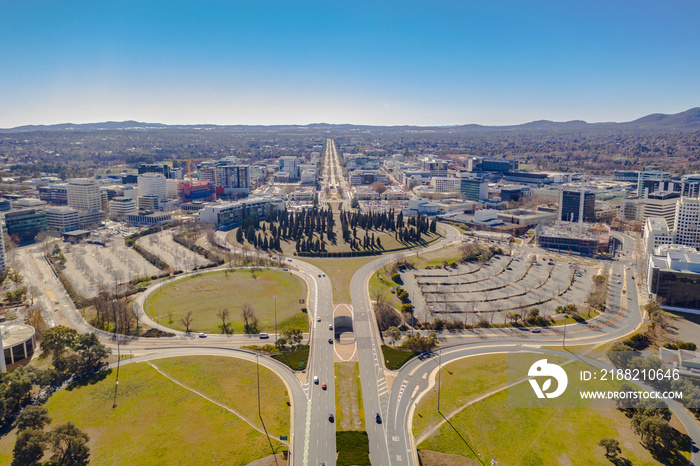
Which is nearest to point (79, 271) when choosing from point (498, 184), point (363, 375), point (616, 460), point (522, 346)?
point (363, 375)

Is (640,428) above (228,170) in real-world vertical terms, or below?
below

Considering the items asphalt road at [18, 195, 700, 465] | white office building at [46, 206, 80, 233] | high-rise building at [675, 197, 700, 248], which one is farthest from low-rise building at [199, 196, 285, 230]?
high-rise building at [675, 197, 700, 248]

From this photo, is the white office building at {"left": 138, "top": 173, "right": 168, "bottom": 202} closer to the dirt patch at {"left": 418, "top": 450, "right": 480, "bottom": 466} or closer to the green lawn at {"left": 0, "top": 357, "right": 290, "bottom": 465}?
the green lawn at {"left": 0, "top": 357, "right": 290, "bottom": 465}

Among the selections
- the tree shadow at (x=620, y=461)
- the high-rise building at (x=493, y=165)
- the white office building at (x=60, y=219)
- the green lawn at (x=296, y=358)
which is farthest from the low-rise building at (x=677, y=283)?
the high-rise building at (x=493, y=165)

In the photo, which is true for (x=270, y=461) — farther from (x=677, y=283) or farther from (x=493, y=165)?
(x=493, y=165)

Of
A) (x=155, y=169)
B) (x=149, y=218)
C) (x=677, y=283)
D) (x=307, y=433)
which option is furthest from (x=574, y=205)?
(x=155, y=169)

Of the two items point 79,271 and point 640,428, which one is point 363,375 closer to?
point 640,428
